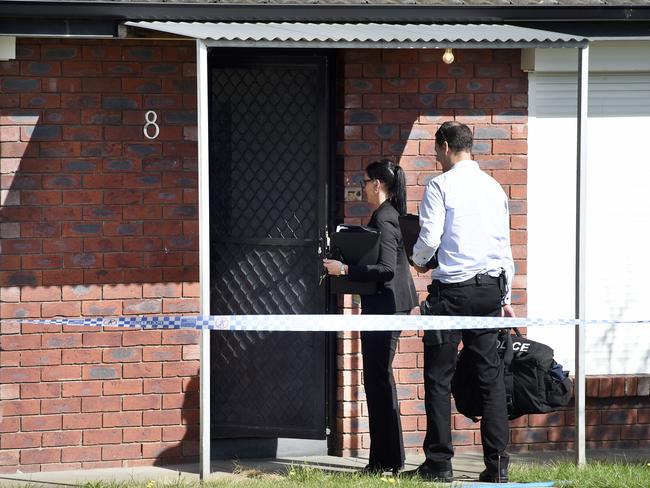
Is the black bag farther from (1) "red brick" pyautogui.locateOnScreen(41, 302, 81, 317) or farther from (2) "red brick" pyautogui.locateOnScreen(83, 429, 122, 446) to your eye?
(1) "red brick" pyautogui.locateOnScreen(41, 302, 81, 317)

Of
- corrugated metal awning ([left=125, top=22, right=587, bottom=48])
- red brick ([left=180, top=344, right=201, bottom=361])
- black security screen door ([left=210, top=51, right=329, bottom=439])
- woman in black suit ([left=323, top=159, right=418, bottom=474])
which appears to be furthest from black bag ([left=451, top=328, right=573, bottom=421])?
red brick ([left=180, top=344, right=201, bottom=361])

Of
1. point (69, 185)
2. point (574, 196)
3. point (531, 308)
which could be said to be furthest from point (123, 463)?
point (574, 196)

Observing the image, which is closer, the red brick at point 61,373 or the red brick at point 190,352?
the red brick at point 61,373

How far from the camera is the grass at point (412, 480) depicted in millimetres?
7051

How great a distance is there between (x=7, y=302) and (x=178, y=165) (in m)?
1.35

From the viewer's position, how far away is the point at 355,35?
7.20m

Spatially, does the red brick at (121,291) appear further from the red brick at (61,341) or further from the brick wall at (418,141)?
the brick wall at (418,141)

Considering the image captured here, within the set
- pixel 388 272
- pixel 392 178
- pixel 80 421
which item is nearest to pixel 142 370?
pixel 80 421

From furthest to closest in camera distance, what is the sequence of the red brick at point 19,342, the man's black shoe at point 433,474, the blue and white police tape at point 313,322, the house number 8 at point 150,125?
the house number 8 at point 150,125 < the red brick at point 19,342 < the man's black shoe at point 433,474 < the blue and white police tape at point 313,322

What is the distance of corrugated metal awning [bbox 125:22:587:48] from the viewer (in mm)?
6949

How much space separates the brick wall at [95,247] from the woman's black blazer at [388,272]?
1314 mm

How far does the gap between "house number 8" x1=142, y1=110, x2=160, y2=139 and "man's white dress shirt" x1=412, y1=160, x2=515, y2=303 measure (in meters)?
1.93

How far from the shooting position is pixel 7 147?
7.83m

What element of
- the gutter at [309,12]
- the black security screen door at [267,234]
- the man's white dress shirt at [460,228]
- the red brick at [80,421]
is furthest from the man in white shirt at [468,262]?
the red brick at [80,421]
